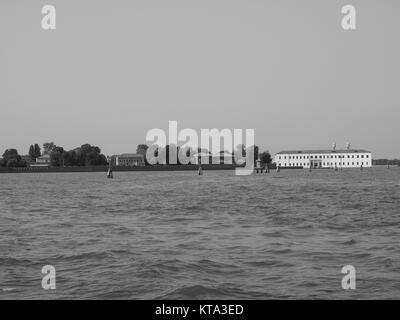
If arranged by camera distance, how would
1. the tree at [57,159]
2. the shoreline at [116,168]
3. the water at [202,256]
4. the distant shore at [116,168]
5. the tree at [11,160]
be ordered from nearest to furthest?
1. the water at [202,256]
2. the distant shore at [116,168]
3. the shoreline at [116,168]
4. the tree at [11,160]
5. the tree at [57,159]

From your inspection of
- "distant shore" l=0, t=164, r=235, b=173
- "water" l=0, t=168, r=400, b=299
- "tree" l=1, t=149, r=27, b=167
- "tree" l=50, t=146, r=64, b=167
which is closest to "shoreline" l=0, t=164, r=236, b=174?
"distant shore" l=0, t=164, r=235, b=173

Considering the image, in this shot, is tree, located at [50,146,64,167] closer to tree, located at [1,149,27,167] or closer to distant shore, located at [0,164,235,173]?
distant shore, located at [0,164,235,173]

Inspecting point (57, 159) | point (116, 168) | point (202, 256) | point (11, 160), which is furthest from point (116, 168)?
point (202, 256)

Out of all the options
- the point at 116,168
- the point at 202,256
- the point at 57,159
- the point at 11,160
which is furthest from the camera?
the point at 57,159

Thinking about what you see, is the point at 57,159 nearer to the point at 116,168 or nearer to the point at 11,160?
the point at 11,160

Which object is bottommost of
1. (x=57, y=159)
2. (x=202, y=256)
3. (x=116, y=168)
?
(x=202, y=256)

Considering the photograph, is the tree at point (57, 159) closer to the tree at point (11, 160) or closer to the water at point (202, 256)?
the tree at point (11, 160)

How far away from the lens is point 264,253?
12.9 meters

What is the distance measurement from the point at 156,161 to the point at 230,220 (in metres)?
176

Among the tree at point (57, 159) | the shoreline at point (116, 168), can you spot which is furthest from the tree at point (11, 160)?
the tree at point (57, 159)

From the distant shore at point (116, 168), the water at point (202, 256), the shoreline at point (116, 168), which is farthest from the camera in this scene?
the shoreline at point (116, 168)

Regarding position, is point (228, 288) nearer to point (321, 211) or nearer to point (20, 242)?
point (20, 242)

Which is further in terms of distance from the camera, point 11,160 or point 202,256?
point 11,160
